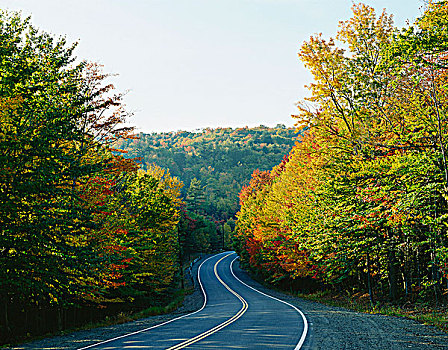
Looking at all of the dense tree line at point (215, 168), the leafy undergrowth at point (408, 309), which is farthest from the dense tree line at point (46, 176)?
the dense tree line at point (215, 168)

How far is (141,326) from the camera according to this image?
608 inches

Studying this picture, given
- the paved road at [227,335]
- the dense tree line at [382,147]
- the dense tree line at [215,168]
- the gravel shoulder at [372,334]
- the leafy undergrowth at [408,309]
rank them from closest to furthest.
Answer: the gravel shoulder at [372,334], the paved road at [227,335], the dense tree line at [382,147], the leafy undergrowth at [408,309], the dense tree line at [215,168]

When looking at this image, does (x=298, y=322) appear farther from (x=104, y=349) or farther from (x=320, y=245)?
(x=104, y=349)

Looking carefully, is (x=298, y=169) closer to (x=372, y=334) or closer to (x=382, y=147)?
(x=382, y=147)

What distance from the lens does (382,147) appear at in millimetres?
14562

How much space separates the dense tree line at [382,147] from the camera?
12414 millimetres

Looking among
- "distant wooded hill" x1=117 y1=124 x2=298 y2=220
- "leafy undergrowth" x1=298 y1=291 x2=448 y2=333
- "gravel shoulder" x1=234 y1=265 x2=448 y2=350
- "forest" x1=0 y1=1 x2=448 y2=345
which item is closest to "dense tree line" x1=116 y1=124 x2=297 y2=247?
"distant wooded hill" x1=117 y1=124 x2=298 y2=220

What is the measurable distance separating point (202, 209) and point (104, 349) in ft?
343

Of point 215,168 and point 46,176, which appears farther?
point 215,168

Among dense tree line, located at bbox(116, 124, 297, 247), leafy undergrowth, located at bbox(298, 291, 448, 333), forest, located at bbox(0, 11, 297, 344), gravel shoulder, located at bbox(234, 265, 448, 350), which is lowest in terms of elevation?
leafy undergrowth, located at bbox(298, 291, 448, 333)

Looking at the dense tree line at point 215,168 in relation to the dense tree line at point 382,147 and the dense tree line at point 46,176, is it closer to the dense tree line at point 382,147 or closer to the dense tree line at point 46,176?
the dense tree line at point 382,147

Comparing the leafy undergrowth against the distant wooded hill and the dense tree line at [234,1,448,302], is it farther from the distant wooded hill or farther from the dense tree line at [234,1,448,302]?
the distant wooded hill

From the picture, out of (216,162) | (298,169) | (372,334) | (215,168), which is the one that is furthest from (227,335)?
(216,162)

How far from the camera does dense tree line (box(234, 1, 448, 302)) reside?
40.7ft
